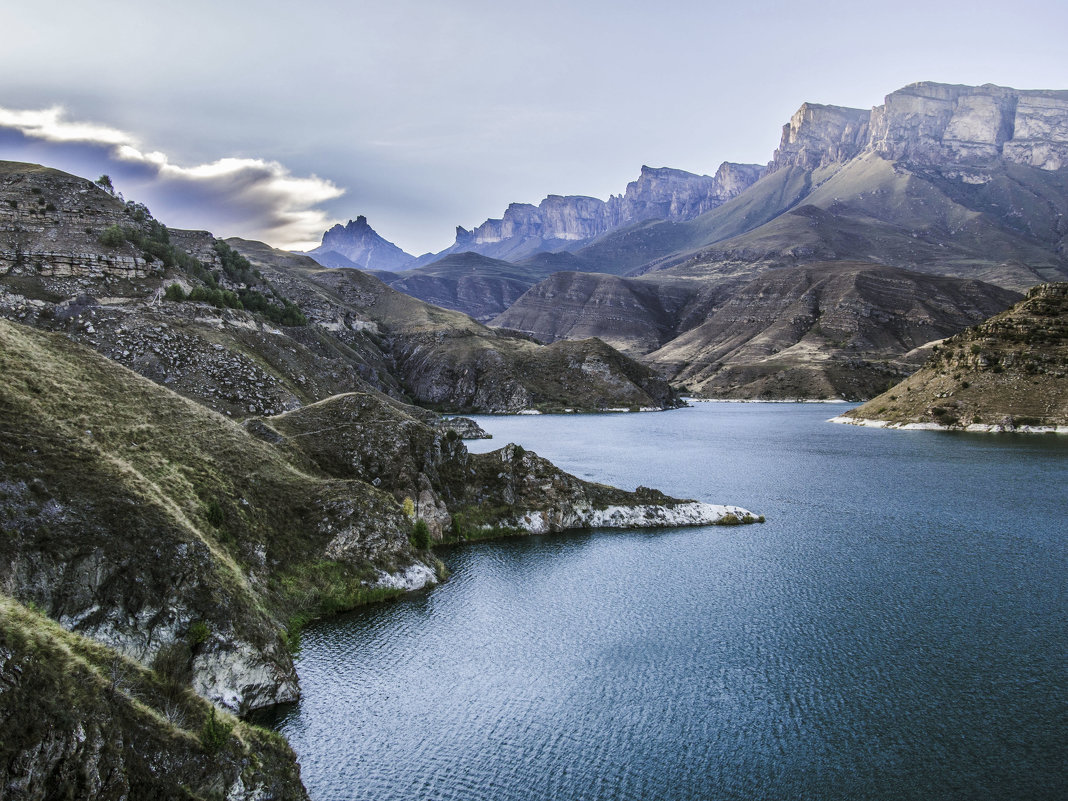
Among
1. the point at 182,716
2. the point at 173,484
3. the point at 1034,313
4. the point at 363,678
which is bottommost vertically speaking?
the point at 363,678

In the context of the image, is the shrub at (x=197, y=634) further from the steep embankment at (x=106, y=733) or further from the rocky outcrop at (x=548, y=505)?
the rocky outcrop at (x=548, y=505)

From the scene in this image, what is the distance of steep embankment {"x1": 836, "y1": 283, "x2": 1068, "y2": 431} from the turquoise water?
2783 inches

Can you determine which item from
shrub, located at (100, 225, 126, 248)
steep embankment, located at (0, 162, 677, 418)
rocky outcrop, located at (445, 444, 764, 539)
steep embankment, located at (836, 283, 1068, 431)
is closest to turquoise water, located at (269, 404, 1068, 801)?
rocky outcrop, located at (445, 444, 764, 539)

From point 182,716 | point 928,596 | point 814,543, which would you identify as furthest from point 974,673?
point 182,716

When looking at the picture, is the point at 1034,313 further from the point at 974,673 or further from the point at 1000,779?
the point at 1000,779

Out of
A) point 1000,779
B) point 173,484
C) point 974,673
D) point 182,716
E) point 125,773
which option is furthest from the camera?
point 173,484

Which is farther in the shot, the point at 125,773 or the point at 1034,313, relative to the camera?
the point at 1034,313

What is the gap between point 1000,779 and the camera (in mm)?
22125

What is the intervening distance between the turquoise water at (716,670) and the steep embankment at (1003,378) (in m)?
70.7

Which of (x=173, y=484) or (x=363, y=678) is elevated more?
(x=173, y=484)

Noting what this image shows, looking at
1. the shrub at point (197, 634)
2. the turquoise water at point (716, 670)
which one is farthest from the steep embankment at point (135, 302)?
the shrub at point (197, 634)

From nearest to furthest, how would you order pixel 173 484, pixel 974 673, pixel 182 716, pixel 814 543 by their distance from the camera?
pixel 182 716 → pixel 974 673 → pixel 173 484 → pixel 814 543

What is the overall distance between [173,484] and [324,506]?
1042 cm

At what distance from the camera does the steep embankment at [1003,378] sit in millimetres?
118000
